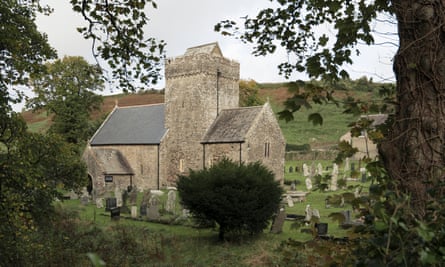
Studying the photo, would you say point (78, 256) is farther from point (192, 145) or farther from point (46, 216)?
point (192, 145)

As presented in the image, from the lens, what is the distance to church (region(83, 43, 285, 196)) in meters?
29.1

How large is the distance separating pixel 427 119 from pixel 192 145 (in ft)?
92.8

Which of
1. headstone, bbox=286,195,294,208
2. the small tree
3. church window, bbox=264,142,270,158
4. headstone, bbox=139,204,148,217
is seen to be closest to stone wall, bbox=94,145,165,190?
church window, bbox=264,142,270,158

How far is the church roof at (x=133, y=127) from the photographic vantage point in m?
33.8

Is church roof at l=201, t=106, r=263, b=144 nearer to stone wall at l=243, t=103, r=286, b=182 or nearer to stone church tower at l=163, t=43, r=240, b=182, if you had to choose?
stone wall at l=243, t=103, r=286, b=182

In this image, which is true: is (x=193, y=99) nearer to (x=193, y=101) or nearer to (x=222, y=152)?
(x=193, y=101)

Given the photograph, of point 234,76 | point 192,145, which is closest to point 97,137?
point 192,145

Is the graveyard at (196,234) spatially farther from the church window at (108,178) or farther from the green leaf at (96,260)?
the church window at (108,178)

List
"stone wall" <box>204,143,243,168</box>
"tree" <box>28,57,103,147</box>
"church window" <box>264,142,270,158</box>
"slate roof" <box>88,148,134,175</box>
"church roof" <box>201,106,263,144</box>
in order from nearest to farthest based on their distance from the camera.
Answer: "stone wall" <box>204,143,243,168</box> < "church roof" <box>201,106,263,144</box> < "church window" <box>264,142,270,158</box> < "slate roof" <box>88,148,134,175</box> < "tree" <box>28,57,103,147</box>

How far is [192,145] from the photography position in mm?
31016

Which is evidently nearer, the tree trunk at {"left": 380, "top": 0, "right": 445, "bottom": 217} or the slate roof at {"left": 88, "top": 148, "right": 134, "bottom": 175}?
the tree trunk at {"left": 380, "top": 0, "right": 445, "bottom": 217}

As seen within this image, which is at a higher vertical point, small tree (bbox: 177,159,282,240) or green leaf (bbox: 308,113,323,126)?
green leaf (bbox: 308,113,323,126)

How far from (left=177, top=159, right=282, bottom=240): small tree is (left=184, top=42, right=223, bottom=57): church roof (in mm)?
18676

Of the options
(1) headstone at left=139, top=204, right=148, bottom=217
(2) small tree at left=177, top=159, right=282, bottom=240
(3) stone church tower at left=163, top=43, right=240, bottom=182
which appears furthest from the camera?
(3) stone church tower at left=163, top=43, right=240, bottom=182
